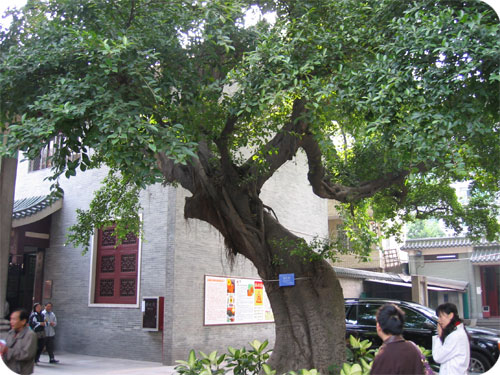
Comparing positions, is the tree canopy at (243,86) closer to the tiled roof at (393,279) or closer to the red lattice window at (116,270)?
the red lattice window at (116,270)

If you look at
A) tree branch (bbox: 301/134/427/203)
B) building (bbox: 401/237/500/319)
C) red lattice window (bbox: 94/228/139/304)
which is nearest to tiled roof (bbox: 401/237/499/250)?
building (bbox: 401/237/500/319)

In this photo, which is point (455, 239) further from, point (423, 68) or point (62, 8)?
point (62, 8)

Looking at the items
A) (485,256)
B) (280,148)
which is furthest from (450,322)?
(485,256)

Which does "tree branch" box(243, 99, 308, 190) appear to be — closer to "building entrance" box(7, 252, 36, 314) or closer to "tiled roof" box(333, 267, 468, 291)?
"building entrance" box(7, 252, 36, 314)

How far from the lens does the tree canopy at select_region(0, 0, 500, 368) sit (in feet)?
20.8

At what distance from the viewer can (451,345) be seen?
16.3ft

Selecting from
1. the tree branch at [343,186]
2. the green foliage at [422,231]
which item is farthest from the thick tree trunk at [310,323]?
the green foliage at [422,231]

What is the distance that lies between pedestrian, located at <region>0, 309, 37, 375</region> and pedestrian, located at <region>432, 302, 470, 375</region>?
4.61m

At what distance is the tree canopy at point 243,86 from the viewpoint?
6.33 metres

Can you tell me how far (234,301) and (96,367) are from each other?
4.99 metres

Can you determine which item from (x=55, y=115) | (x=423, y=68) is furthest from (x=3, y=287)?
(x=423, y=68)

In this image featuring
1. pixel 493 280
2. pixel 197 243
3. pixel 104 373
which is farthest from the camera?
pixel 493 280

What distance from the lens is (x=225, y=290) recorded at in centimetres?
1580

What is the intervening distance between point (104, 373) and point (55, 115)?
7.19 metres
